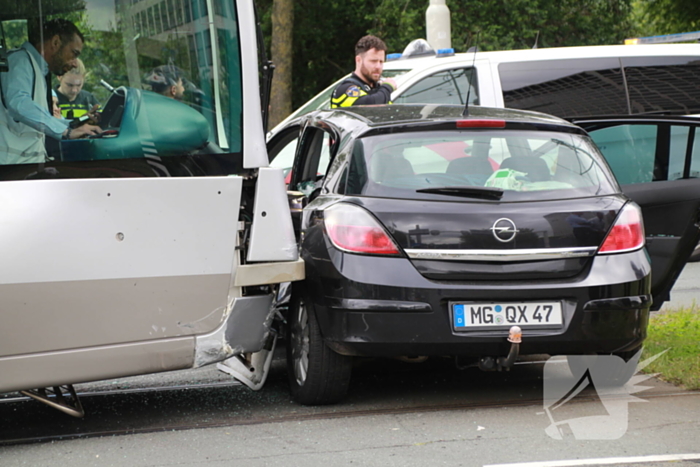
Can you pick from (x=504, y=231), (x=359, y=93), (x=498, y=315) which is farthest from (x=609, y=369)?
(x=359, y=93)

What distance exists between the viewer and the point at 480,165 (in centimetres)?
537

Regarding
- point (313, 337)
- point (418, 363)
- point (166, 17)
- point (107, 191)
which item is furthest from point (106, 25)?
point (418, 363)

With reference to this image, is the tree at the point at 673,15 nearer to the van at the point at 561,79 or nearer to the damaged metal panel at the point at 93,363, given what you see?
the van at the point at 561,79

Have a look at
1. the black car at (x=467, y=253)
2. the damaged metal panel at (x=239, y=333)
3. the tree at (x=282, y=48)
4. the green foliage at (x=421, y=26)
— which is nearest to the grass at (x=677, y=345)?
the black car at (x=467, y=253)

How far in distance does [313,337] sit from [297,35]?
20.2m

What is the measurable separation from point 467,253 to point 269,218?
99cm

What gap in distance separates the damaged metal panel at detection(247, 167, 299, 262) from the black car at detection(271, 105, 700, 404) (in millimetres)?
251

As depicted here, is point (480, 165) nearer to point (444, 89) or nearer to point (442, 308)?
point (442, 308)

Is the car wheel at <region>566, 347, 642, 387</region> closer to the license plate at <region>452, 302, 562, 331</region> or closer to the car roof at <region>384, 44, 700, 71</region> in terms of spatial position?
the license plate at <region>452, 302, 562, 331</region>

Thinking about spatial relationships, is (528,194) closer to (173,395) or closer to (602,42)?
(173,395)

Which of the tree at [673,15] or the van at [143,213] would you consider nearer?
the van at [143,213]

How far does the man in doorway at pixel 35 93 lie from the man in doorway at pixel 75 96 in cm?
3

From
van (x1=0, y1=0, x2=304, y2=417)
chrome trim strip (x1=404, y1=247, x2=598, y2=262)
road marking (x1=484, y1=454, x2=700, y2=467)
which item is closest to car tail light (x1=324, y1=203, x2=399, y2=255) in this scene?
chrome trim strip (x1=404, y1=247, x2=598, y2=262)

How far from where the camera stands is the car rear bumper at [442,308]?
A: 197 inches
